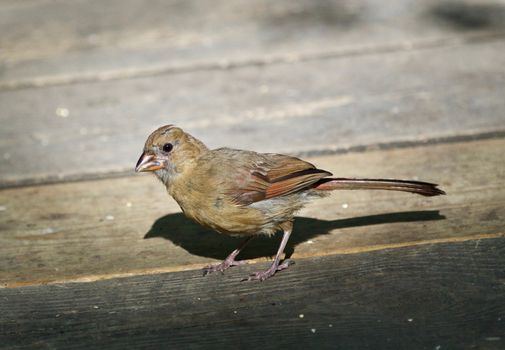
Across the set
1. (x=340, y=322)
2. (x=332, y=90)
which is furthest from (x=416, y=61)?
(x=340, y=322)

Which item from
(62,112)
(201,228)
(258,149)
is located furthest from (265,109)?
(201,228)

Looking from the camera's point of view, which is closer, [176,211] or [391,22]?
[176,211]

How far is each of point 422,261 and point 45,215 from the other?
184 centimetres

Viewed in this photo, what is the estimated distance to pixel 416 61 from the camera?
525cm

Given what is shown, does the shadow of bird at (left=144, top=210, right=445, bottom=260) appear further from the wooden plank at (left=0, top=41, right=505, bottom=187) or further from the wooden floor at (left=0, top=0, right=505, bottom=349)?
the wooden plank at (left=0, top=41, right=505, bottom=187)

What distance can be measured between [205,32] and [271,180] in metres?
3.11

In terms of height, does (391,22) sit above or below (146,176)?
above

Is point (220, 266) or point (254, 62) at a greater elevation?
point (254, 62)

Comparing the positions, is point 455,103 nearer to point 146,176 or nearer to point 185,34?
point 146,176

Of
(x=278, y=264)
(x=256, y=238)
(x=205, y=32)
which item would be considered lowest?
(x=256, y=238)

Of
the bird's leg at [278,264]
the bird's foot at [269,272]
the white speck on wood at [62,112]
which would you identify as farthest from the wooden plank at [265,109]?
the bird's foot at [269,272]

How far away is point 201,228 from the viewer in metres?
3.58

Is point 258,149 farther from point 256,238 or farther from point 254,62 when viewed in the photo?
point 254,62

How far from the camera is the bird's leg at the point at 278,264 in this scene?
113 inches
